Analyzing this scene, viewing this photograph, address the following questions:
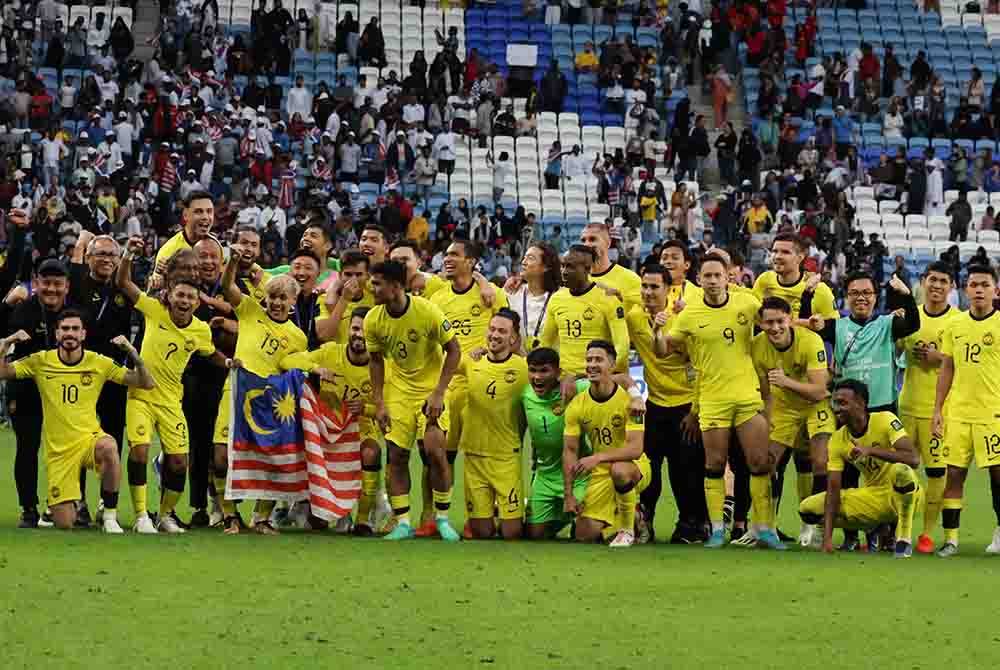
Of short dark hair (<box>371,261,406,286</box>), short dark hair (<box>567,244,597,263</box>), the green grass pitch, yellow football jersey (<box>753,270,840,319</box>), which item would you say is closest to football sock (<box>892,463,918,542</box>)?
the green grass pitch

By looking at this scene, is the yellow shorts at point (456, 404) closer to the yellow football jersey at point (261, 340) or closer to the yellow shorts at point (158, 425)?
the yellow football jersey at point (261, 340)

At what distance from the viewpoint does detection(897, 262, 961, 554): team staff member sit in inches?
541

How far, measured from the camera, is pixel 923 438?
13836mm

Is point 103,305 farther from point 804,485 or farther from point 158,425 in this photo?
point 804,485

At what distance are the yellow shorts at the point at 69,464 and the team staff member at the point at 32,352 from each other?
0.22 meters

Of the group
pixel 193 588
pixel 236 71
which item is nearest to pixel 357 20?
pixel 236 71

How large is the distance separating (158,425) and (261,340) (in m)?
0.93

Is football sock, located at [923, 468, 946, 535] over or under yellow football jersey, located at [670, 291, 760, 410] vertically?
under

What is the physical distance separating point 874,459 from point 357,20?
1070 inches

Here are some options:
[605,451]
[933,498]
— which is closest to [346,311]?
[605,451]

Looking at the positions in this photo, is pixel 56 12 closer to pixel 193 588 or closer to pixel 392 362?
pixel 392 362

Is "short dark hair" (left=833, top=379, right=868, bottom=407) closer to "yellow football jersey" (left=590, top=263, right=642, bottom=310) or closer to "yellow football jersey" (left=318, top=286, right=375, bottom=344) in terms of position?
"yellow football jersey" (left=590, top=263, right=642, bottom=310)

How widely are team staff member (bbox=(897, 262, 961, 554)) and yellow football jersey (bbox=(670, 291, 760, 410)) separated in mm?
1221

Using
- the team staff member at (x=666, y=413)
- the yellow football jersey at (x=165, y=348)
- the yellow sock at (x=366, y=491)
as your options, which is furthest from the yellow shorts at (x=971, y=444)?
the yellow football jersey at (x=165, y=348)
